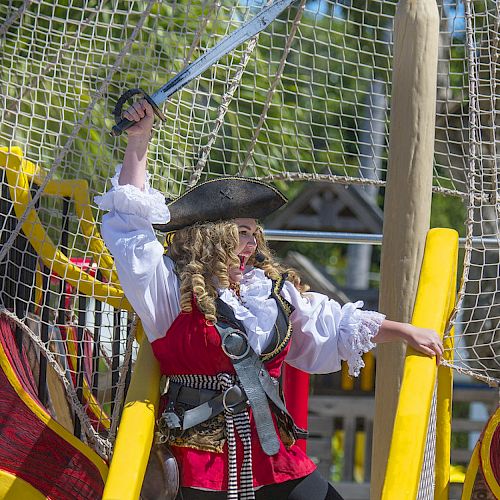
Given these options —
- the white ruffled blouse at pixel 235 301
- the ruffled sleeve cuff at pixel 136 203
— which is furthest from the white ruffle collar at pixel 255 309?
the ruffled sleeve cuff at pixel 136 203

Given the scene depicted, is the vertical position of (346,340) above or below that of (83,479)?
above

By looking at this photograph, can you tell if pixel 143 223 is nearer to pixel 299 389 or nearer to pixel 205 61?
pixel 205 61

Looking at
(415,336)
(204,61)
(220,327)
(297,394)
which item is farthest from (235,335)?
(297,394)

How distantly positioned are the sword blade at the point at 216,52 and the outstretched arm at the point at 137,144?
0.19 ft

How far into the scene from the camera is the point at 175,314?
10.5 ft

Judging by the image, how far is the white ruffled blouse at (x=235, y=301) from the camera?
10.2 feet

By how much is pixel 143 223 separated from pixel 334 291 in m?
8.83

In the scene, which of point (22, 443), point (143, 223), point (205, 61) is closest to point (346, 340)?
point (143, 223)

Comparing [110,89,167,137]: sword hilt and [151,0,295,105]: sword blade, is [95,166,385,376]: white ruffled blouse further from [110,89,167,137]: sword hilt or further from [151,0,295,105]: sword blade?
[151,0,295,105]: sword blade

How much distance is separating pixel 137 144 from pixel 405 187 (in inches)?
34.3

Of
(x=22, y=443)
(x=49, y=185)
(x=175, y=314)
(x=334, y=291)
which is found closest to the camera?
(x=175, y=314)

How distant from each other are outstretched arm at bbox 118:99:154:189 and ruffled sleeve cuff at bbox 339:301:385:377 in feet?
2.31

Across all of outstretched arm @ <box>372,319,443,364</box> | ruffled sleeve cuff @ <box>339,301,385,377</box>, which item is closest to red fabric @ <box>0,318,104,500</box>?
ruffled sleeve cuff @ <box>339,301,385,377</box>

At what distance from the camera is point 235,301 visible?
10.5ft
